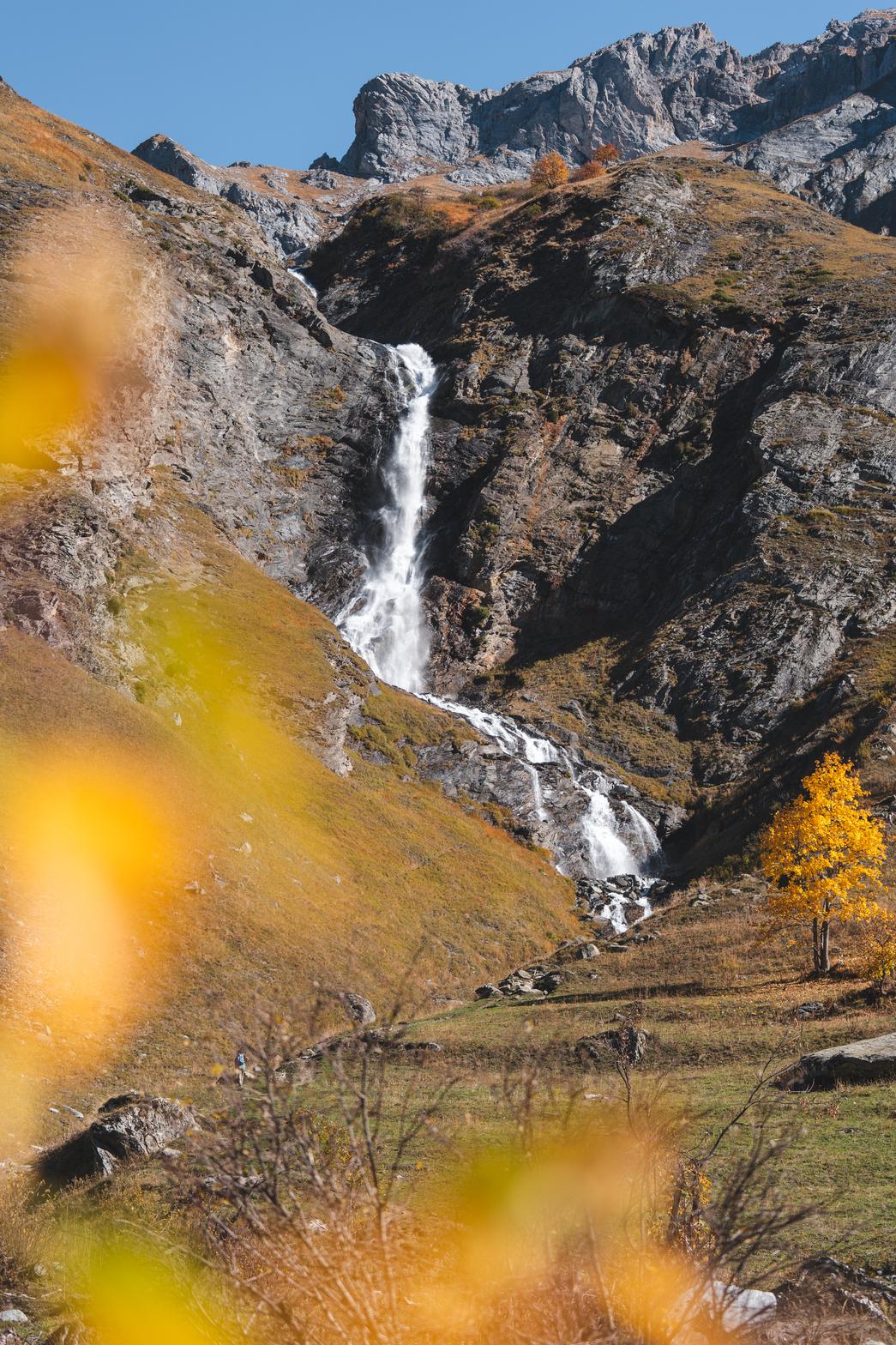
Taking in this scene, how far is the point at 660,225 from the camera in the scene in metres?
102

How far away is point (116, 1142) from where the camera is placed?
1504 cm

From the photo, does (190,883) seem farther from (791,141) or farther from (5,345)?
(791,141)

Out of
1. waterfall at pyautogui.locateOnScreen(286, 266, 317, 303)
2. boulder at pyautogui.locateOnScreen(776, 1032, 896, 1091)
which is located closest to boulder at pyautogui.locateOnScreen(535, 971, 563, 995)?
boulder at pyautogui.locateOnScreen(776, 1032, 896, 1091)

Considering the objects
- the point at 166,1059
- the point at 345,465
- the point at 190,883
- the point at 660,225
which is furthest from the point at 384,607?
the point at 660,225

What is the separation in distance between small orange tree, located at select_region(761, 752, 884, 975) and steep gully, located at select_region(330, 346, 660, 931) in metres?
18.0

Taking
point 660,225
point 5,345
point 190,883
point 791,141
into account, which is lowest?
point 190,883

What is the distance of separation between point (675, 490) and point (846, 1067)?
216 ft

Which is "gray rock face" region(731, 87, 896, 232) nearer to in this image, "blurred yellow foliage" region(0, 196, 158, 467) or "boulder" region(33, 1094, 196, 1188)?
"blurred yellow foliage" region(0, 196, 158, 467)

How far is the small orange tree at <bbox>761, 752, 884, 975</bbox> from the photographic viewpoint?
2777 centimetres

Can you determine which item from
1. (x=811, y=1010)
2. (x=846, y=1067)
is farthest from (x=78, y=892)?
(x=846, y=1067)

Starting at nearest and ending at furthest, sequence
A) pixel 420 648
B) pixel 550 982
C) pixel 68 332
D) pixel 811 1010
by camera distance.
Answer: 1. pixel 811 1010
2. pixel 550 982
3. pixel 68 332
4. pixel 420 648

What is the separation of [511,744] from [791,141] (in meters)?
175

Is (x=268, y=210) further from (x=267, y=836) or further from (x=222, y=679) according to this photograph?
(x=267, y=836)

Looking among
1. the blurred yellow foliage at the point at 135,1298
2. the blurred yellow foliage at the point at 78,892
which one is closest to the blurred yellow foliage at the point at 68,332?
the blurred yellow foliage at the point at 78,892
